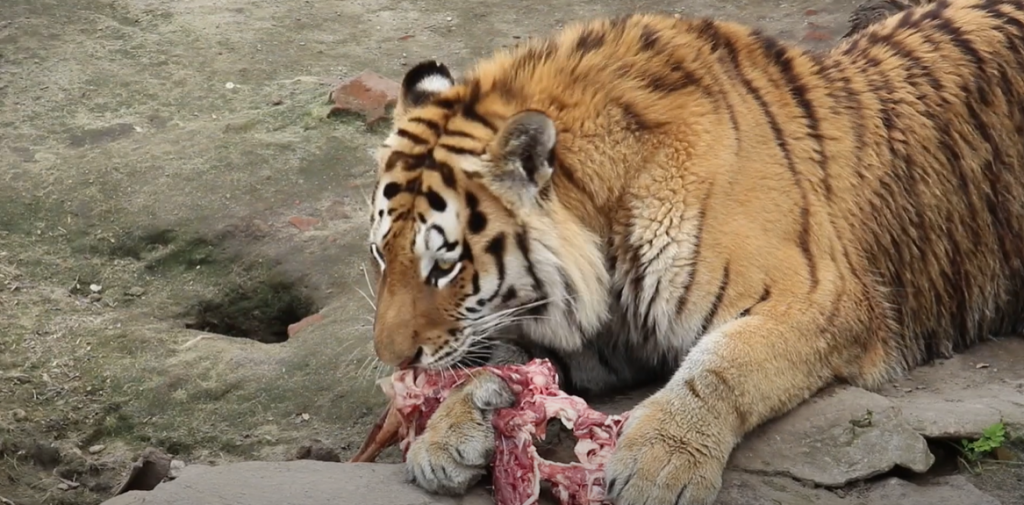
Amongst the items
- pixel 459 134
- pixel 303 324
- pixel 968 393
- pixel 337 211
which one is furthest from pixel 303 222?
pixel 968 393

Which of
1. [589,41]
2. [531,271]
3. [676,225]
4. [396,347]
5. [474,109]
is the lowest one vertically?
[396,347]

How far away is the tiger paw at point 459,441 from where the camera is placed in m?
2.67

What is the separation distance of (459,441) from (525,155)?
0.65m

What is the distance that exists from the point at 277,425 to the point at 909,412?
1.69m

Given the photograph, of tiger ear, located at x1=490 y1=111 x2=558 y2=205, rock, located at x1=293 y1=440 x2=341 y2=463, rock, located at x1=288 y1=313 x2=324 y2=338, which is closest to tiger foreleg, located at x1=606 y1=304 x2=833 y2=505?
tiger ear, located at x1=490 y1=111 x2=558 y2=205

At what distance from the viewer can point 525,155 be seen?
9.39 ft

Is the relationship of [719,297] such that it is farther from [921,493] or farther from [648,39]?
[648,39]

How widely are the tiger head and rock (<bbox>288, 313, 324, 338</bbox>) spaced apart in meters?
1.09

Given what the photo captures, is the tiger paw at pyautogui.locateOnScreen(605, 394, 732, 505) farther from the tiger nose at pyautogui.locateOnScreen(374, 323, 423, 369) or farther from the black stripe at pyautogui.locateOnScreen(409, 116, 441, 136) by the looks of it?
the black stripe at pyautogui.locateOnScreen(409, 116, 441, 136)

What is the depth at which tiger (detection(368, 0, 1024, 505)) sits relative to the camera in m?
2.84

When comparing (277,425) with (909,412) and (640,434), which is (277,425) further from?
(909,412)

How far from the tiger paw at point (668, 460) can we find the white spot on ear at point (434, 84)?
102 cm

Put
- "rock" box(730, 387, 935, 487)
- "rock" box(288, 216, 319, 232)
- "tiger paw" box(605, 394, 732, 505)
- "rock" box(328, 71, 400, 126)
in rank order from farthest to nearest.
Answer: "rock" box(328, 71, 400, 126)
"rock" box(288, 216, 319, 232)
"rock" box(730, 387, 935, 487)
"tiger paw" box(605, 394, 732, 505)

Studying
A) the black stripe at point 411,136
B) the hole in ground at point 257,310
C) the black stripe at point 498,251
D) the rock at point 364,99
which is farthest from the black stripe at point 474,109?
the rock at point 364,99
